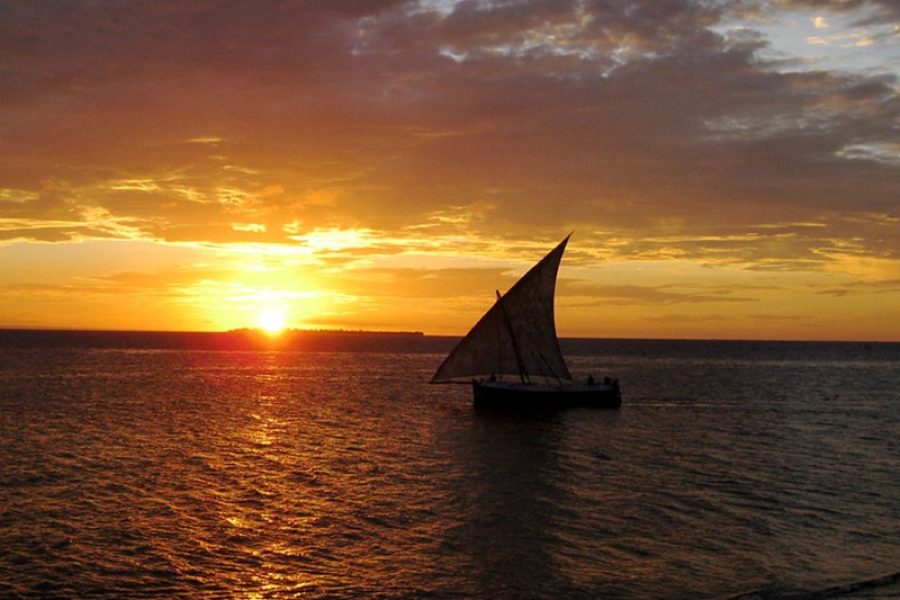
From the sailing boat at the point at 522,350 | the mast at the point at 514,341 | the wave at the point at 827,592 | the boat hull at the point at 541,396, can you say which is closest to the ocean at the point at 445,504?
the wave at the point at 827,592

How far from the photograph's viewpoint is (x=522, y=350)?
79562 mm

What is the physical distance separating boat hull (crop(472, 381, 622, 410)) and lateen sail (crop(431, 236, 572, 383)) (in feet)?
4.68

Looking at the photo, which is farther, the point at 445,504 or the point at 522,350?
the point at 522,350

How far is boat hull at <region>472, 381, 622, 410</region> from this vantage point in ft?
257

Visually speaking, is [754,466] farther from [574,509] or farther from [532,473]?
[574,509]

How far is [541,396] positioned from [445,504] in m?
42.5

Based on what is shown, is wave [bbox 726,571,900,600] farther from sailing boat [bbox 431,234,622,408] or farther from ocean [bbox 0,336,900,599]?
sailing boat [bbox 431,234,622,408]

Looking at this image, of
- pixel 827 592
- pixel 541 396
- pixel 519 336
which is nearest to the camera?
pixel 827 592

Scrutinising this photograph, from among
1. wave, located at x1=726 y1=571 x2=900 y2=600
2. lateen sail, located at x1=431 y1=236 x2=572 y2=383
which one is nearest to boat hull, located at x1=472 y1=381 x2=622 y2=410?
lateen sail, located at x1=431 y1=236 x2=572 y2=383

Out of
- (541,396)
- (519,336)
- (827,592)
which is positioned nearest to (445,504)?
(827,592)

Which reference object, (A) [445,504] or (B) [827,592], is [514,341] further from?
(B) [827,592]

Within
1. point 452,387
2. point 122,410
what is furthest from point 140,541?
point 452,387

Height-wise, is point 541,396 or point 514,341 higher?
point 514,341

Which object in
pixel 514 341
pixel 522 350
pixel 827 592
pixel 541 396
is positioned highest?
pixel 514 341
